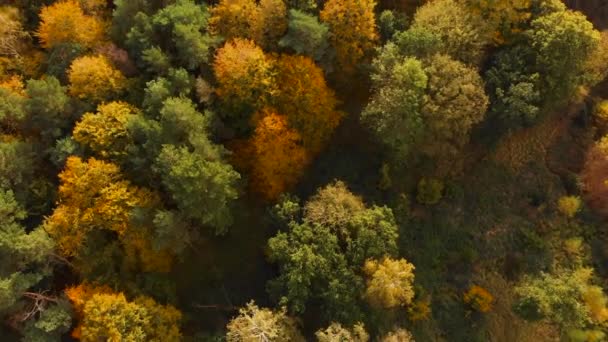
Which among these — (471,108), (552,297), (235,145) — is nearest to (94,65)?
(235,145)

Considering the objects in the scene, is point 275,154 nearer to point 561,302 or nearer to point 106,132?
point 106,132

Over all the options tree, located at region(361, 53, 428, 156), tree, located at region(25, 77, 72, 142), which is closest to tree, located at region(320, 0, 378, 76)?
tree, located at region(361, 53, 428, 156)

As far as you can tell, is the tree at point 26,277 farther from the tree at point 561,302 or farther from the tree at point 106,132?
the tree at point 561,302

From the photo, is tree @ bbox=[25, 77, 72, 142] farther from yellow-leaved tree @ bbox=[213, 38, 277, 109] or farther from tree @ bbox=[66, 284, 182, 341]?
tree @ bbox=[66, 284, 182, 341]

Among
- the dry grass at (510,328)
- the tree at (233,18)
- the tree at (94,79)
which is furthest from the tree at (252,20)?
the dry grass at (510,328)

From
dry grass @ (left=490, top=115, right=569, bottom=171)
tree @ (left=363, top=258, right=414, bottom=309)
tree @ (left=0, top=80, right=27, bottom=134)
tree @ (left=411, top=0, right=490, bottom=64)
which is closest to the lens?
tree @ (left=363, top=258, right=414, bottom=309)

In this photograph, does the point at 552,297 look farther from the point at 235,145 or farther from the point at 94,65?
the point at 94,65
